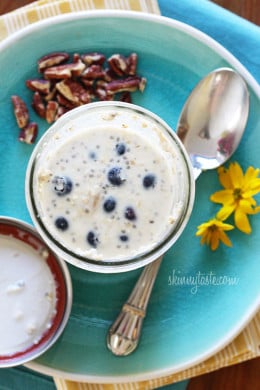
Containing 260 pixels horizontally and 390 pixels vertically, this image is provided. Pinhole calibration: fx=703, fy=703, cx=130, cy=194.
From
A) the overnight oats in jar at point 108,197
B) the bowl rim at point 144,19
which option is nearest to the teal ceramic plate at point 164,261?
the bowl rim at point 144,19

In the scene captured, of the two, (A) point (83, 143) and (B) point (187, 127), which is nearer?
(A) point (83, 143)

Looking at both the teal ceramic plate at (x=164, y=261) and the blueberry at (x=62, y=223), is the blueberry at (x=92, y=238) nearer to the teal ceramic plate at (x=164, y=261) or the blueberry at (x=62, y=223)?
the blueberry at (x=62, y=223)

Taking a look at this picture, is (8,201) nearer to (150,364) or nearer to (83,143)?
(83,143)

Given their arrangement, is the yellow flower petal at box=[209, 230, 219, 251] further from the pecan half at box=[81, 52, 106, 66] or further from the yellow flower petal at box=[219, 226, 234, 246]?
the pecan half at box=[81, 52, 106, 66]

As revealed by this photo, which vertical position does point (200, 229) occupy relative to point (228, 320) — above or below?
above

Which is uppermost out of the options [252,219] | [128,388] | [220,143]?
[220,143]

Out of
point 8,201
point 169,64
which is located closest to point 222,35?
point 169,64
